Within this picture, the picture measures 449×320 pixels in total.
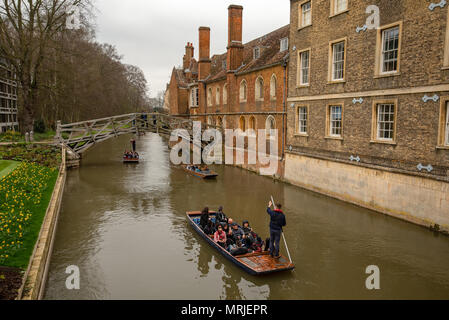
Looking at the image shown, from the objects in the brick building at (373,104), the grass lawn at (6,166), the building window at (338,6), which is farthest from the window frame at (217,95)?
the grass lawn at (6,166)

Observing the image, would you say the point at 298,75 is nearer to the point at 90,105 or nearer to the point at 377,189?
the point at 377,189

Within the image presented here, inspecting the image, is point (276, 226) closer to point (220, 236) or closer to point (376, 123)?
point (220, 236)

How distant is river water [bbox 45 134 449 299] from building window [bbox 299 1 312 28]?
26.3 ft

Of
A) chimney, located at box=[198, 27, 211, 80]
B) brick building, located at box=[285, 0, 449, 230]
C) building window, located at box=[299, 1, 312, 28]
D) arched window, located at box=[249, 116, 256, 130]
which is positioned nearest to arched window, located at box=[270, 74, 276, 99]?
brick building, located at box=[285, 0, 449, 230]

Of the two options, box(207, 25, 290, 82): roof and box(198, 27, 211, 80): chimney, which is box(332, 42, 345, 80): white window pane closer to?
box(207, 25, 290, 82): roof

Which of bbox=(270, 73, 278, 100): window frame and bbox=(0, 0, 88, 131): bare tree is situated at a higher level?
bbox=(0, 0, 88, 131): bare tree

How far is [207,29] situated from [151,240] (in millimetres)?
23247

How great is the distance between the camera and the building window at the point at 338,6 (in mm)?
14452

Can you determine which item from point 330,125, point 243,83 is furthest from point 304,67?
point 243,83

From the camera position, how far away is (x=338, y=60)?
15.0 metres

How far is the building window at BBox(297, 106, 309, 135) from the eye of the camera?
56.8ft

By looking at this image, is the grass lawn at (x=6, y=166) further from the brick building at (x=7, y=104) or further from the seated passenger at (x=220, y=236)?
the brick building at (x=7, y=104)

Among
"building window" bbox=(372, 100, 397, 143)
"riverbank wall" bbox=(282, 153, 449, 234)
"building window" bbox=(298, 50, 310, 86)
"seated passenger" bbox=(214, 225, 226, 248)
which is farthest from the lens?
"building window" bbox=(298, 50, 310, 86)

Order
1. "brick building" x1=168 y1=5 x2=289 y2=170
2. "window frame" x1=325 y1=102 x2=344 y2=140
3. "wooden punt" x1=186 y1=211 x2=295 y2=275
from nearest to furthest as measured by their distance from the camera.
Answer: "wooden punt" x1=186 y1=211 x2=295 y2=275, "window frame" x1=325 y1=102 x2=344 y2=140, "brick building" x1=168 y1=5 x2=289 y2=170
